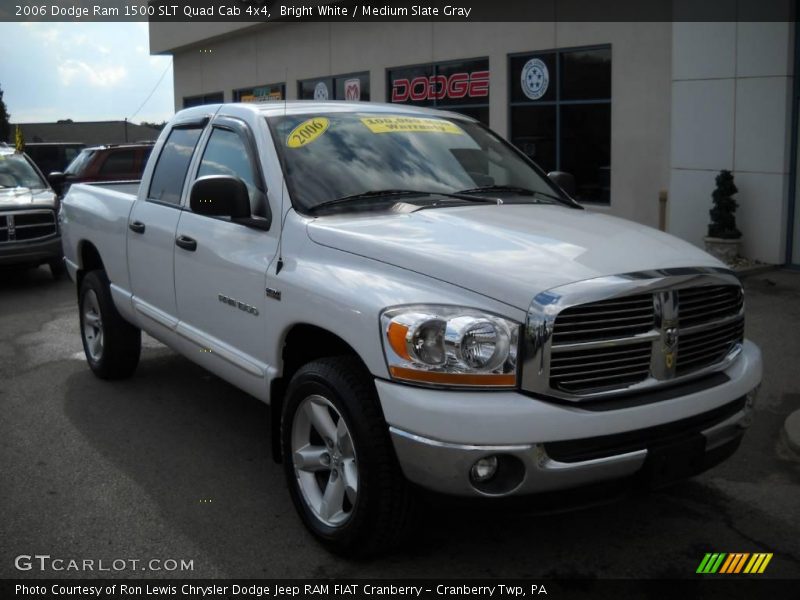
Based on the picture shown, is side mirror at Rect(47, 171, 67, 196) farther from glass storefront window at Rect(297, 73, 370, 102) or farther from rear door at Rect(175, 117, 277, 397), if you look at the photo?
rear door at Rect(175, 117, 277, 397)

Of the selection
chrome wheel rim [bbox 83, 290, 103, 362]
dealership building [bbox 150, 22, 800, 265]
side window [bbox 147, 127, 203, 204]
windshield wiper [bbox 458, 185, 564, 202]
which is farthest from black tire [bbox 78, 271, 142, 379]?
dealership building [bbox 150, 22, 800, 265]

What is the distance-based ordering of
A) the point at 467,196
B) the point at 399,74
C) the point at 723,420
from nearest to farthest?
the point at 723,420
the point at 467,196
the point at 399,74

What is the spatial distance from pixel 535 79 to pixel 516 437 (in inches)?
508

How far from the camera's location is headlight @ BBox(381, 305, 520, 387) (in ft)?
11.1

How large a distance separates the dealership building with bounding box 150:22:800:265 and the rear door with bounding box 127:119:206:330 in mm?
8018

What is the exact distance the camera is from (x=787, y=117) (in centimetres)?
1102

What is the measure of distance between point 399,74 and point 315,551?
1575 cm

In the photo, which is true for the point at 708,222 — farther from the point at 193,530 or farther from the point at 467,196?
the point at 193,530

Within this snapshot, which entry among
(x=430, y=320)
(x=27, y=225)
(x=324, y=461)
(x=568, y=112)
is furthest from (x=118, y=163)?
(x=430, y=320)

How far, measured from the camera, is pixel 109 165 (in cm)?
1620

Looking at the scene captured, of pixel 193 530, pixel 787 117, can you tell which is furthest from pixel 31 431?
pixel 787 117

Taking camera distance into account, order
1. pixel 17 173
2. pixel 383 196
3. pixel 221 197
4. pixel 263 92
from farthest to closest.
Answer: pixel 263 92, pixel 17 173, pixel 383 196, pixel 221 197

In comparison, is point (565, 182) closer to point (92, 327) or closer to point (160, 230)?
point (160, 230)

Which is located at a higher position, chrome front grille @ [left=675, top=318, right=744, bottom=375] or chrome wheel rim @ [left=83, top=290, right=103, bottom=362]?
chrome front grille @ [left=675, top=318, right=744, bottom=375]
